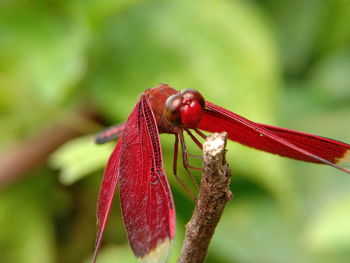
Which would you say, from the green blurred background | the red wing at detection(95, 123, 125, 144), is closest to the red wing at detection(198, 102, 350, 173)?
the red wing at detection(95, 123, 125, 144)

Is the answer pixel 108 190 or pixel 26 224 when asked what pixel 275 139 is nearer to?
pixel 108 190

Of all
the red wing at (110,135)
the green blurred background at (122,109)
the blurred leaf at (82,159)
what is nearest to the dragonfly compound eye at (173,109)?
the red wing at (110,135)

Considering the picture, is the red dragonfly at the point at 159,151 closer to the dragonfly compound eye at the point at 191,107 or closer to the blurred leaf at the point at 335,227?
the dragonfly compound eye at the point at 191,107

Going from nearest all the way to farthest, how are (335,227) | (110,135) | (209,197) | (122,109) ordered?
1. (209,197)
2. (110,135)
3. (335,227)
4. (122,109)

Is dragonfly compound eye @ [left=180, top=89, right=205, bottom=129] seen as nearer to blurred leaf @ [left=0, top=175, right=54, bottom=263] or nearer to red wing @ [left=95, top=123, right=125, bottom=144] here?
red wing @ [left=95, top=123, right=125, bottom=144]

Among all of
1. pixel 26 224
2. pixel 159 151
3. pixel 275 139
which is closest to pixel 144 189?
pixel 159 151

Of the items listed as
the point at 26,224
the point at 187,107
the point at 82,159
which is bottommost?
the point at 26,224
